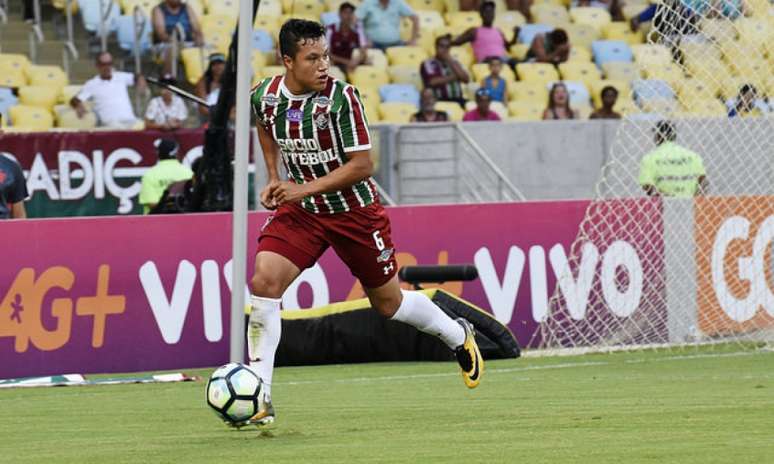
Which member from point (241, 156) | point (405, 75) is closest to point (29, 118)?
point (405, 75)

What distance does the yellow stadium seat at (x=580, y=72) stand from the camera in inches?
904

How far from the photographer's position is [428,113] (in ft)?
65.7

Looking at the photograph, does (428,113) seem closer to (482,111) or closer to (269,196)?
(482,111)

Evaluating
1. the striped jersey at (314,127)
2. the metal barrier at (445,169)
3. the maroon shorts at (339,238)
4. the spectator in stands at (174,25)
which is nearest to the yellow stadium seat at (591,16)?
the metal barrier at (445,169)

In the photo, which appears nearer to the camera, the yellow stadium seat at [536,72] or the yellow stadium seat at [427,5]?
the yellow stadium seat at [536,72]

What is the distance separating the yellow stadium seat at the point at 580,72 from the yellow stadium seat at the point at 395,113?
9.75 ft

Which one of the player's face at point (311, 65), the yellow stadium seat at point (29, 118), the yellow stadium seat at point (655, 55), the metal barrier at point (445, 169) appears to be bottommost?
the metal barrier at point (445, 169)

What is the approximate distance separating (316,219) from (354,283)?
5804 millimetres

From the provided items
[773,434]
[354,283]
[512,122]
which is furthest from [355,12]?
[773,434]

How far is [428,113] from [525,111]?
2222 millimetres

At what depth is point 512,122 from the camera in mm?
19703

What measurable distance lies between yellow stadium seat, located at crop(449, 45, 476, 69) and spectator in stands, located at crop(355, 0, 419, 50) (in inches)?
22.4

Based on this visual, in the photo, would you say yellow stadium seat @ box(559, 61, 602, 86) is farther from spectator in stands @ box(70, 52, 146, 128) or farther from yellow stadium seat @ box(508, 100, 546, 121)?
spectator in stands @ box(70, 52, 146, 128)

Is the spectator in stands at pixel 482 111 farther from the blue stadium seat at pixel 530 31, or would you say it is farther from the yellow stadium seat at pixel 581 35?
the yellow stadium seat at pixel 581 35
